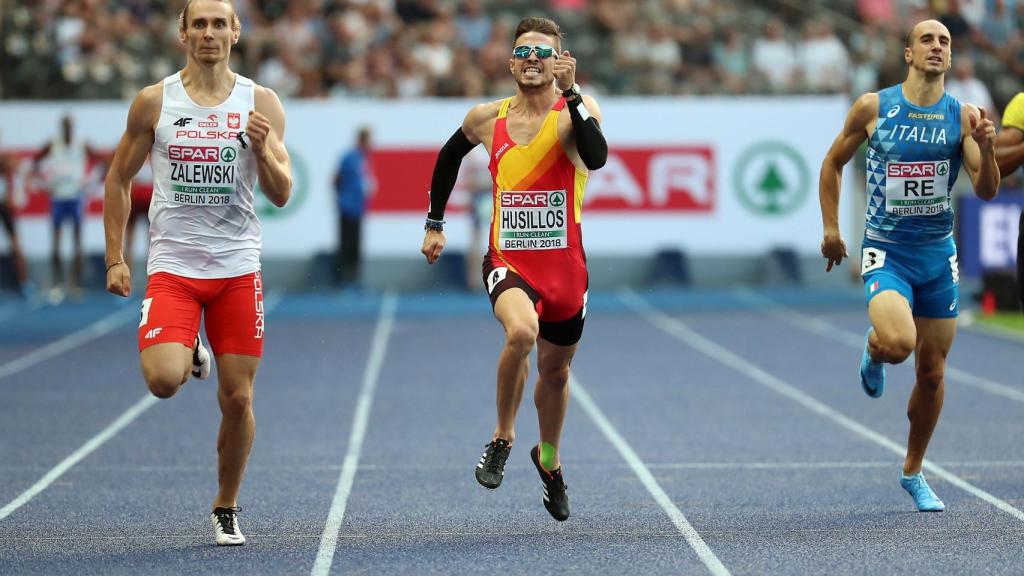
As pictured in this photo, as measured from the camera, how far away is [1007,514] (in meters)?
7.20

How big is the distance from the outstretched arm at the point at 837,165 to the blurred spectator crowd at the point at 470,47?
46.9 ft

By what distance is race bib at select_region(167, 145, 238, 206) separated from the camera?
6.45 meters

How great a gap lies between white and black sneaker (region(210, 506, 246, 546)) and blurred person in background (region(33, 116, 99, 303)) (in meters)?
14.7

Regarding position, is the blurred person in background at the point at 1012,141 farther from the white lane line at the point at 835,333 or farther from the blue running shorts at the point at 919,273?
the white lane line at the point at 835,333

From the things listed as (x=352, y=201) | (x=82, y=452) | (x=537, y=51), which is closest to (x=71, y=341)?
(x=352, y=201)

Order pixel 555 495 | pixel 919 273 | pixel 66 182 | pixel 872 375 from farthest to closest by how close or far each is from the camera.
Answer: pixel 66 182
pixel 872 375
pixel 919 273
pixel 555 495

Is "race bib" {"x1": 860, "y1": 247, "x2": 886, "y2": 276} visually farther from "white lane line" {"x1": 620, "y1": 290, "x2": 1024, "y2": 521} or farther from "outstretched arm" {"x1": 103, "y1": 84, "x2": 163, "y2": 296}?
"outstretched arm" {"x1": 103, "y1": 84, "x2": 163, "y2": 296}

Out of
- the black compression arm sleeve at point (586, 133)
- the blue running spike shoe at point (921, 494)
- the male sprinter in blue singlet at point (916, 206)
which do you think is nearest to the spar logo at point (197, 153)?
the black compression arm sleeve at point (586, 133)

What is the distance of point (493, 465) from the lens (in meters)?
6.90

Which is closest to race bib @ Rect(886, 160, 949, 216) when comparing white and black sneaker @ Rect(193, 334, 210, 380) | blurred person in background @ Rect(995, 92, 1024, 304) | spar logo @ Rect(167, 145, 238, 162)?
blurred person in background @ Rect(995, 92, 1024, 304)

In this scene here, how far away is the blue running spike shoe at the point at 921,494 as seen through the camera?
7.34 metres

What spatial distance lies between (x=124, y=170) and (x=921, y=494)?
3752 mm

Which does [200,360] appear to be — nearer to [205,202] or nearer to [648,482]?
[205,202]

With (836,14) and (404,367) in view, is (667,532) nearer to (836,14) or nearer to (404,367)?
(404,367)
